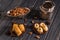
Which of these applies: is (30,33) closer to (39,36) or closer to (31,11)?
(39,36)

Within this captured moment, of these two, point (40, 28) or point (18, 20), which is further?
point (18, 20)

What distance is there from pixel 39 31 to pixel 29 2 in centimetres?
40

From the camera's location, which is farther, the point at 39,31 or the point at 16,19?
the point at 16,19

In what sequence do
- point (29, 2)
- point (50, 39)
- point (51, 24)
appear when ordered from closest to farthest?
point (50, 39) < point (51, 24) < point (29, 2)

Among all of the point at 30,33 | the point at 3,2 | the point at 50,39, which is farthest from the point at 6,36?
the point at 3,2

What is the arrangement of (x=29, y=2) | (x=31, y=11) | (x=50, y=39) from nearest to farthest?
(x=50, y=39) → (x=31, y=11) → (x=29, y=2)

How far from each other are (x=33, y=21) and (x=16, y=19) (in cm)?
13

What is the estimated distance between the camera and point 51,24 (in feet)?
4.47

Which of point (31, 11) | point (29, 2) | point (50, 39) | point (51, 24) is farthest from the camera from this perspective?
point (29, 2)

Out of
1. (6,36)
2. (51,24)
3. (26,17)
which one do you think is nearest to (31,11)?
(26,17)

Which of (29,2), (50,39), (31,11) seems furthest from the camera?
(29,2)

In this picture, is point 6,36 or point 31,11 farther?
point 31,11

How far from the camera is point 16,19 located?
56.1 inches

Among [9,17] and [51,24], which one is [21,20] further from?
[51,24]
